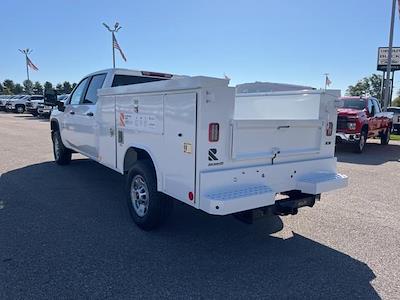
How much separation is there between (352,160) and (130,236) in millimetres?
8575

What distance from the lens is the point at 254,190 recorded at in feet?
12.5

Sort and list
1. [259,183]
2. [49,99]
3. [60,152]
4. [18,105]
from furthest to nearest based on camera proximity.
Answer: [18,105] < [60,152] < [49,99] < [259,183]

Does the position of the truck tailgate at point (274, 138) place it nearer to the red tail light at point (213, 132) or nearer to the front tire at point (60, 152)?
the red tail light at point (213, 132)

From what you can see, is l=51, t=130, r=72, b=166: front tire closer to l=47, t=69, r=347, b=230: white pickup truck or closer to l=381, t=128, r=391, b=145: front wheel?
l=47, t=69, r=347, b=230: white pickup truck

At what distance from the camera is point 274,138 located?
4.19 m

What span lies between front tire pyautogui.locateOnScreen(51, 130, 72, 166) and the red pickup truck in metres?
8.66

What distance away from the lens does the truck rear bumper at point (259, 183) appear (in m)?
3.52

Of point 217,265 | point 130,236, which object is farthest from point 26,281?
point 217,265

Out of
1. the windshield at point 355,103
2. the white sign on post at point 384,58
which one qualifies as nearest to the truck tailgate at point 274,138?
the windshield at point 355,103

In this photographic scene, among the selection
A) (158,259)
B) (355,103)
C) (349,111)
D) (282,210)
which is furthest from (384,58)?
(158,259)

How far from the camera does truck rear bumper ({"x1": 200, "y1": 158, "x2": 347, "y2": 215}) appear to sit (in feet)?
11.5

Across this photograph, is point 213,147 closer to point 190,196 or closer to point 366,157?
point 190,196

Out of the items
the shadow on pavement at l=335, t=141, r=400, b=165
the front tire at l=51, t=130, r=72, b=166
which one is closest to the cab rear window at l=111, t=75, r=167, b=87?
the front tire at l=51, t=130, r=72, b=166

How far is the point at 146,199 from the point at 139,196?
0.68 feet
